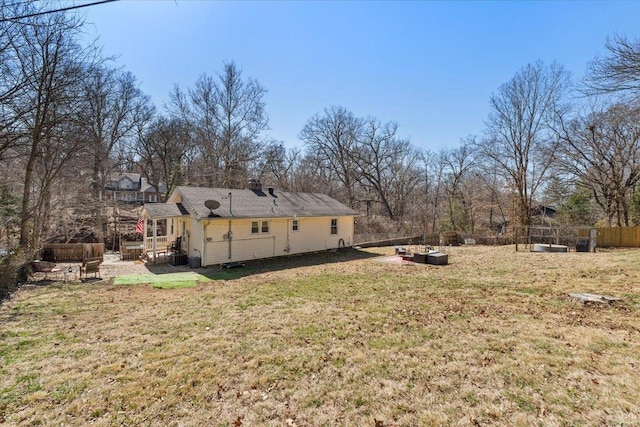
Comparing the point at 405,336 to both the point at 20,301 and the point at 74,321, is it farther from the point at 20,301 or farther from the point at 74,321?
the point at 20,301

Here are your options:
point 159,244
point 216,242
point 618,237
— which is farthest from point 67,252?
point 618,237

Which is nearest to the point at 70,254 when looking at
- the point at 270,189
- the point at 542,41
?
the point at 270,189

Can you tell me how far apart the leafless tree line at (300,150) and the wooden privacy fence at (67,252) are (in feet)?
2.13

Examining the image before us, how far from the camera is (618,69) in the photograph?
28.1ft

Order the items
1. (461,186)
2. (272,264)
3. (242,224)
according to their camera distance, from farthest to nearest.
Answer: (461,186) → (242,224) → (272,264)

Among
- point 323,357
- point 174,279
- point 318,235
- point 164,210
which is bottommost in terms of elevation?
point 323,357

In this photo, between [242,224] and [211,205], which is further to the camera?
[242,224]

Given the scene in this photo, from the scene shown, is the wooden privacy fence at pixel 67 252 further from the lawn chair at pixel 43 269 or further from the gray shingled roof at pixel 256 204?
the gray shingled roof at pixel 256 204

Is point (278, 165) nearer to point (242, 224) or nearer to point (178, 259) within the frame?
point (242, 224)

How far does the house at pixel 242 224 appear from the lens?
13641 millimetres

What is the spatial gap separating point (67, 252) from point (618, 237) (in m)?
33.0

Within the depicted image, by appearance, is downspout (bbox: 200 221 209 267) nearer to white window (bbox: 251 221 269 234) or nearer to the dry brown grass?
white window (bbox: 251 221 269 234)

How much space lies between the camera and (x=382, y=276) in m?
11.4

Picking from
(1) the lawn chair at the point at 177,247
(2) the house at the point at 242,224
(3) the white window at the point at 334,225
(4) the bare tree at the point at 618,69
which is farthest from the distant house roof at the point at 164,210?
(4) the bare tree at the point at 618,69
